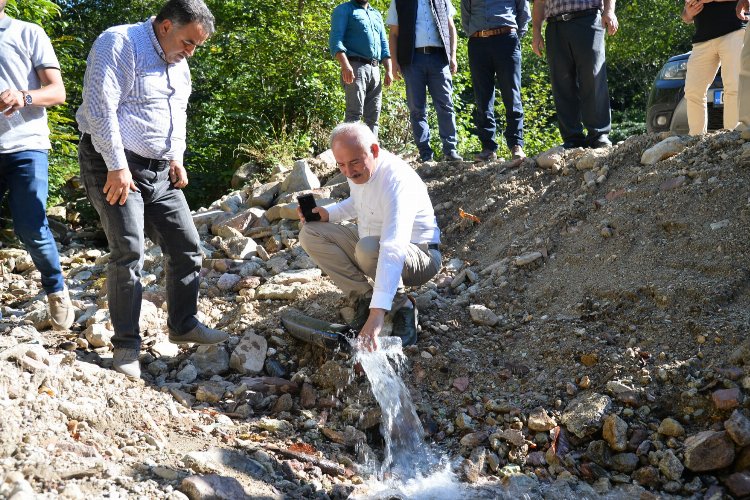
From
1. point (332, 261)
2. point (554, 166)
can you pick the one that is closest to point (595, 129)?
point (554, 166)

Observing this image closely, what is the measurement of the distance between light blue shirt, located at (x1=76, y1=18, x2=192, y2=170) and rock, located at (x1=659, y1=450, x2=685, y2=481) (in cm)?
277

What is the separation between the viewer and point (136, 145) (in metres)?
3.78

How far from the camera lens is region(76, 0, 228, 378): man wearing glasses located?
11.9ft

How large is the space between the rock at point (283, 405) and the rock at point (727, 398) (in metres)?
2.10

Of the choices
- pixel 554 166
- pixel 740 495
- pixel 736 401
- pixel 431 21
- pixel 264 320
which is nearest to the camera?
pixel 740 495

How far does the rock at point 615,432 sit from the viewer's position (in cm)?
351

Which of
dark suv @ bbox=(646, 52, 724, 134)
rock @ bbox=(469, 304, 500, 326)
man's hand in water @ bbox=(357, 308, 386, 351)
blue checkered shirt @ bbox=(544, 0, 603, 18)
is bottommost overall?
rock @ bbox=(469, 304, 500, 326)

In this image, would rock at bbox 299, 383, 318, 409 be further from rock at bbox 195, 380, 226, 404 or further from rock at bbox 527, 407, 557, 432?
rock at bbox 527, 407, 557, 432

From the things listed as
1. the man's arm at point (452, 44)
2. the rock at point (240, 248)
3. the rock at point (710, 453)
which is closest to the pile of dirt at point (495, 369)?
the rock at point (710, 453)

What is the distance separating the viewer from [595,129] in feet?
19.9

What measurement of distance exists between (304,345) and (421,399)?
871 mm

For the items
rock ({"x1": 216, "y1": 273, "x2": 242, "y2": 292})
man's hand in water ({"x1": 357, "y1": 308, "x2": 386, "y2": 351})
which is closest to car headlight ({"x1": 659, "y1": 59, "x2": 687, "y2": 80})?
rock ({"x1": 216, "y1": 273, "x2": 242, "y2": 292})

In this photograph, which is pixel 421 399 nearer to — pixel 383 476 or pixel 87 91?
pixel 383 476

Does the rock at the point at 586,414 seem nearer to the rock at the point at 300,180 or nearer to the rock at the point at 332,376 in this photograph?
the rock at the point at 332,376
